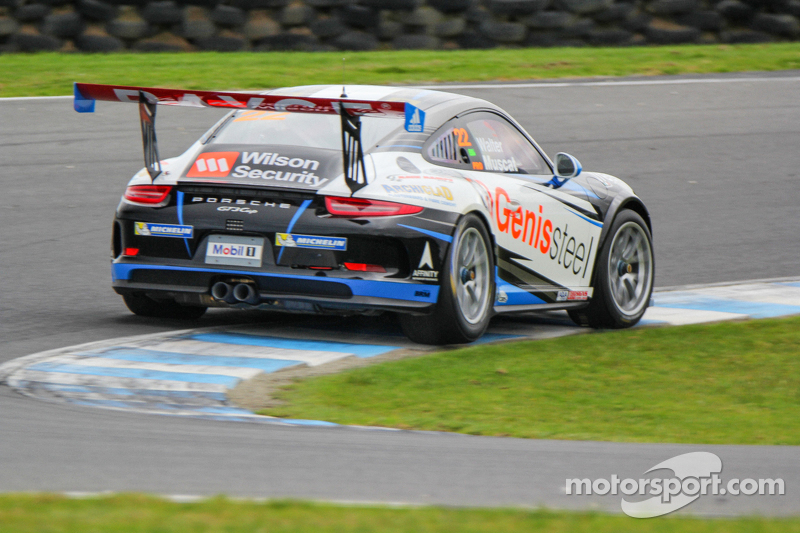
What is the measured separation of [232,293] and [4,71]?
32.9 feet

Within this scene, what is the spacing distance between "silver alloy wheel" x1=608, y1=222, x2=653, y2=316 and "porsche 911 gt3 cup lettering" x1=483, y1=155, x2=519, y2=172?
985mm

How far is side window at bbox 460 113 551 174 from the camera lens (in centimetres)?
766

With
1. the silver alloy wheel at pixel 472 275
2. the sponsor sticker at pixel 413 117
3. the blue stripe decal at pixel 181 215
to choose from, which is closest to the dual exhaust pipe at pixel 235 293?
the blue stripe decal at pixel 181 215

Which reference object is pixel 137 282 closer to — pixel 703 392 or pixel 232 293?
pixel 232 293

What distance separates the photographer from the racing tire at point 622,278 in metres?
8.32

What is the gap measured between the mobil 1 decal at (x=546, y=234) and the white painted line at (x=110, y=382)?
2.18 m

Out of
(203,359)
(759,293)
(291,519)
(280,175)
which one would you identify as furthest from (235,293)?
(759,293)

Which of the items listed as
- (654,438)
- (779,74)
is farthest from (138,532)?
(779,74)

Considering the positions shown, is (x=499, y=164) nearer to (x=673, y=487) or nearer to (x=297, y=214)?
(x=297, y=214)

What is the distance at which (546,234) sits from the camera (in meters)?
7.84

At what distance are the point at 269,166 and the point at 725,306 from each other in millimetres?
3892

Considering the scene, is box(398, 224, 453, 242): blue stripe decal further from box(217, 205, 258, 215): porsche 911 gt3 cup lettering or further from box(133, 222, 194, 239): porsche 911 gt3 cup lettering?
box(133, 222, 194, 239): porsche 911 gt3 cup lettering

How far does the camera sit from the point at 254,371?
6.38 metres

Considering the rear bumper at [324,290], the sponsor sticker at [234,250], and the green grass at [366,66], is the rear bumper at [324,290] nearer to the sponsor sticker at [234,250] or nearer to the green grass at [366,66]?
the sponsor sticker at [234,250]
